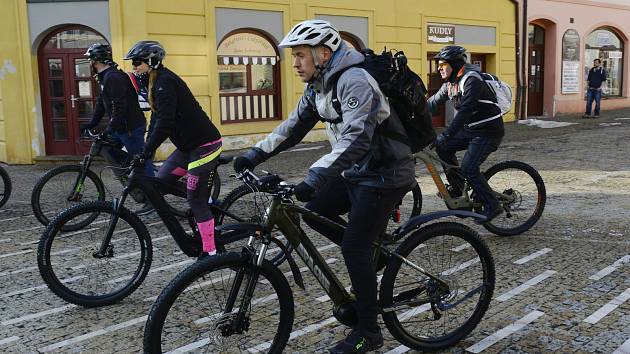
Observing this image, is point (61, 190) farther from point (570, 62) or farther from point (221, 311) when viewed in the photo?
point (570, 62)

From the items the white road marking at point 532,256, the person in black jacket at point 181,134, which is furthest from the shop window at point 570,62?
the person in black jacket at point 181,134

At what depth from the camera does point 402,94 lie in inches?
131

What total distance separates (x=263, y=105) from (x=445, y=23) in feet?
20.5

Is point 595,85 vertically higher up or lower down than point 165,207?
higher up

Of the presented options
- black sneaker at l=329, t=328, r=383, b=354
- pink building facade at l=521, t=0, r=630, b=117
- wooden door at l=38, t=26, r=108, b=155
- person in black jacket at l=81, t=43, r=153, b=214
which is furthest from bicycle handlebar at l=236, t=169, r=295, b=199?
pink building facade at l=521, t=0, r=630, b=117

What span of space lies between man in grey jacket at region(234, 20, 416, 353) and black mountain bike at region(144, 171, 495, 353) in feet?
0.45

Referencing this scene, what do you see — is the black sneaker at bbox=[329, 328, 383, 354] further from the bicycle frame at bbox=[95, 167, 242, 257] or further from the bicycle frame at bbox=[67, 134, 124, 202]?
the bicycle frame at bbox=[67, 134, 124, 202]

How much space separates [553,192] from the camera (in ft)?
27.3

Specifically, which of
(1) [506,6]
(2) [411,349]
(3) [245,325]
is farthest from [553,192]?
(1) [506,6]

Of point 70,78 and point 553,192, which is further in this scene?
point 70,78

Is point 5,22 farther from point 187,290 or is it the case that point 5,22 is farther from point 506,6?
point 506,6

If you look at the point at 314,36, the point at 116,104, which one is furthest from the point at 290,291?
the point at 116,104

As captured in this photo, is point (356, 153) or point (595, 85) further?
point (595, 85)

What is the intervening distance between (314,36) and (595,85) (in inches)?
762
